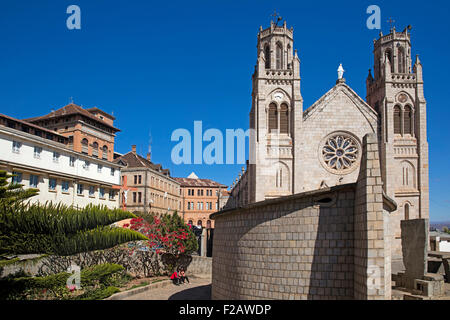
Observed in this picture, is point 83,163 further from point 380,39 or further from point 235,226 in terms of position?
point 380,39

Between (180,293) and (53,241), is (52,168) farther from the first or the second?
(53,241)

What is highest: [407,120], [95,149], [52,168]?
[407,120]

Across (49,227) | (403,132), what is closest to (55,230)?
(49,227)

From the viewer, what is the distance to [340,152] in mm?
33094

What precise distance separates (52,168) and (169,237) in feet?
39.6

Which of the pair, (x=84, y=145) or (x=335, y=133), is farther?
(x=84, y=145)

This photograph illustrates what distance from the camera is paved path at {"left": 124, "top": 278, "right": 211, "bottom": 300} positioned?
19203 mm

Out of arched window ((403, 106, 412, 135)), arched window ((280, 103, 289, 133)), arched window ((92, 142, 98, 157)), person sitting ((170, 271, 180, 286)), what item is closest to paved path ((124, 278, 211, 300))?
person sitting ((170, 271, 180, 286))

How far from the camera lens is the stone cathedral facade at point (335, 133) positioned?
105 ft

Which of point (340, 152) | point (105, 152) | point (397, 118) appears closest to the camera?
point (340, 152)

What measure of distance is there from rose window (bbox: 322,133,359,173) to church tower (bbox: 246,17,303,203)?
3062mm

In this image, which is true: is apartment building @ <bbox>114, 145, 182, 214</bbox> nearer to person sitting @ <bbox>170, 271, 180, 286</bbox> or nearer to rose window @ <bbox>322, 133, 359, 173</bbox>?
person sitting @ <bbox>170, 271, 180, 286</bbox>

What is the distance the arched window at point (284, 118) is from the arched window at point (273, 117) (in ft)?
1.50

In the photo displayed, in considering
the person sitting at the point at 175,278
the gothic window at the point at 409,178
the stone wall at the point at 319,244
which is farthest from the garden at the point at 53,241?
the gothic window at the point at 409,178
